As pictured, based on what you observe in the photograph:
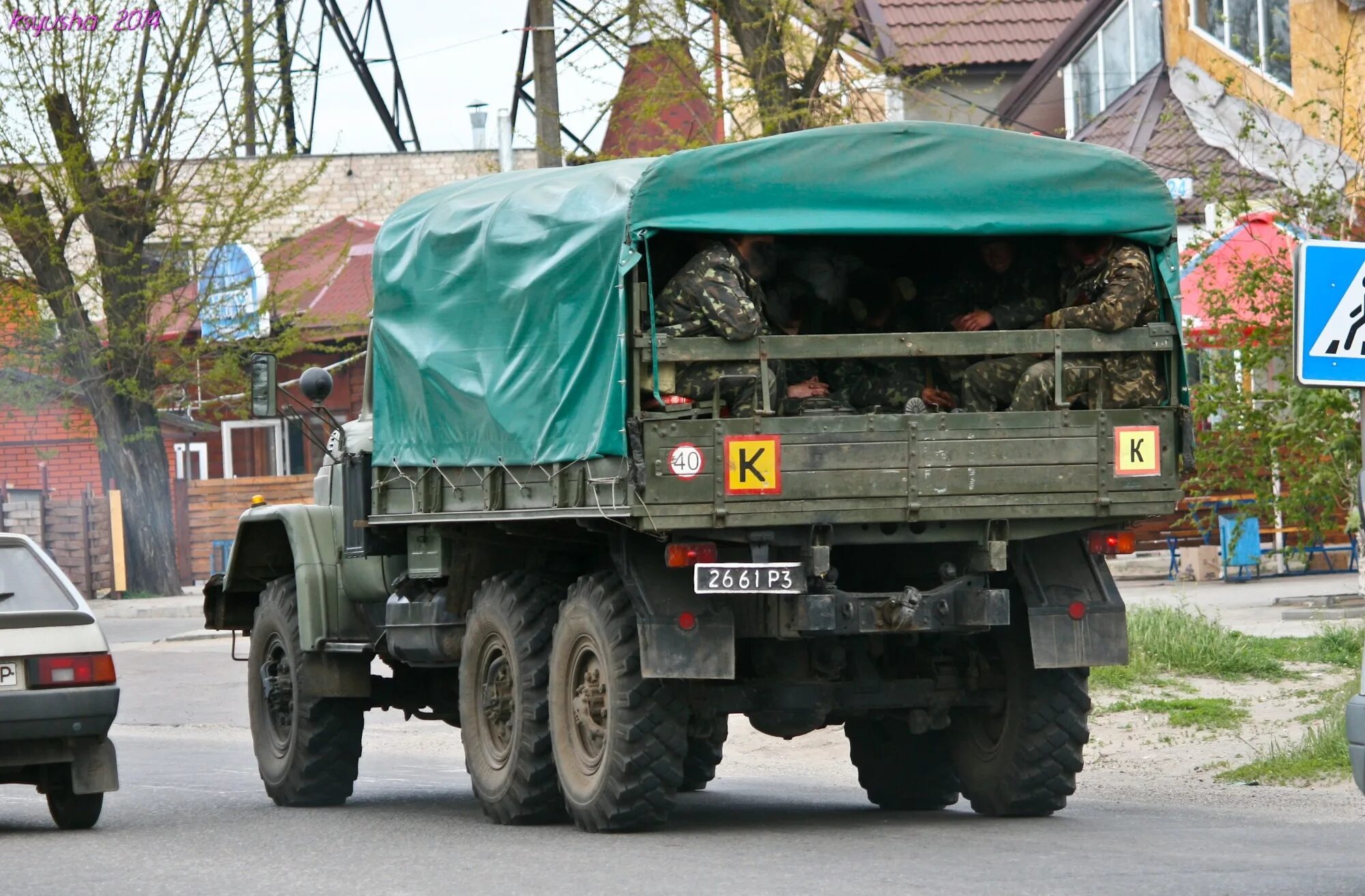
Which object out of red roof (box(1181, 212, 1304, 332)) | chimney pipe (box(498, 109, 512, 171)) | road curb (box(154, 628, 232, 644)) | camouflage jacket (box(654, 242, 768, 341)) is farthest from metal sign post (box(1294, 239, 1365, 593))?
chimney pipe (box(498, 109, 512, 171))

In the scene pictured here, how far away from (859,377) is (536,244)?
1602mm

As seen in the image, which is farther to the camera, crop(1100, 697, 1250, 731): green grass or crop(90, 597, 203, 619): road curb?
crop(90, 597, 203, 619): road curb

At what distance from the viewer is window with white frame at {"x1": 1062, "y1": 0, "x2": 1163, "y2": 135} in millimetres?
31344

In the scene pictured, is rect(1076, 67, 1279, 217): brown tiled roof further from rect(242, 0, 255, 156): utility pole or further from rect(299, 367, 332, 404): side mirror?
rect(299, 367, 332, 404): side mirror

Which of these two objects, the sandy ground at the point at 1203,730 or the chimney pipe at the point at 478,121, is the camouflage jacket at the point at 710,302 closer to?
the sandy ground at the point at 1203,730

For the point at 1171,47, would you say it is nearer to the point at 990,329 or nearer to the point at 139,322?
the point at 139,322

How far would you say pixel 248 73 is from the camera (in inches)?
1243

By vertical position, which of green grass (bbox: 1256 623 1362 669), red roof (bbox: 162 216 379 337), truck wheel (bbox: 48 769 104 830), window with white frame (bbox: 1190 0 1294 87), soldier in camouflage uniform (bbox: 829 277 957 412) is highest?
window with white frame (bbox: 1190 0 1294 87)

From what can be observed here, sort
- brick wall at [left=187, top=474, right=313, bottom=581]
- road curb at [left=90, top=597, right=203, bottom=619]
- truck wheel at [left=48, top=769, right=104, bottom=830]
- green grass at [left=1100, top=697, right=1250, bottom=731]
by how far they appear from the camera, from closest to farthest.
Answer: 1. truck wheel at [left=48, top=769, right=104, bottom=830]
2. green grass at [left=1100, top=697, right=1250, bottom=731]
3. road curb at [left=90, top=597, right=203, bottom=619]
4. brick wall at [left=187, top=474, right=313, bottom=581]

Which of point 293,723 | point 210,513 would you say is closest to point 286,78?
point 210,513

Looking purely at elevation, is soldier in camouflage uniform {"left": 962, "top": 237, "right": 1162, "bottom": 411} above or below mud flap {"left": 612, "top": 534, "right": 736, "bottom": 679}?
above

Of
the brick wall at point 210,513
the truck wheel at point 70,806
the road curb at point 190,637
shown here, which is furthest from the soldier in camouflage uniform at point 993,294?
the brick wall at point 210,513

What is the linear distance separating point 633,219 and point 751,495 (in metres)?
1.25

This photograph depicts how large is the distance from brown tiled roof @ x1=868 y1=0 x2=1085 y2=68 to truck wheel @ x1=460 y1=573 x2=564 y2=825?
24.9 metres
